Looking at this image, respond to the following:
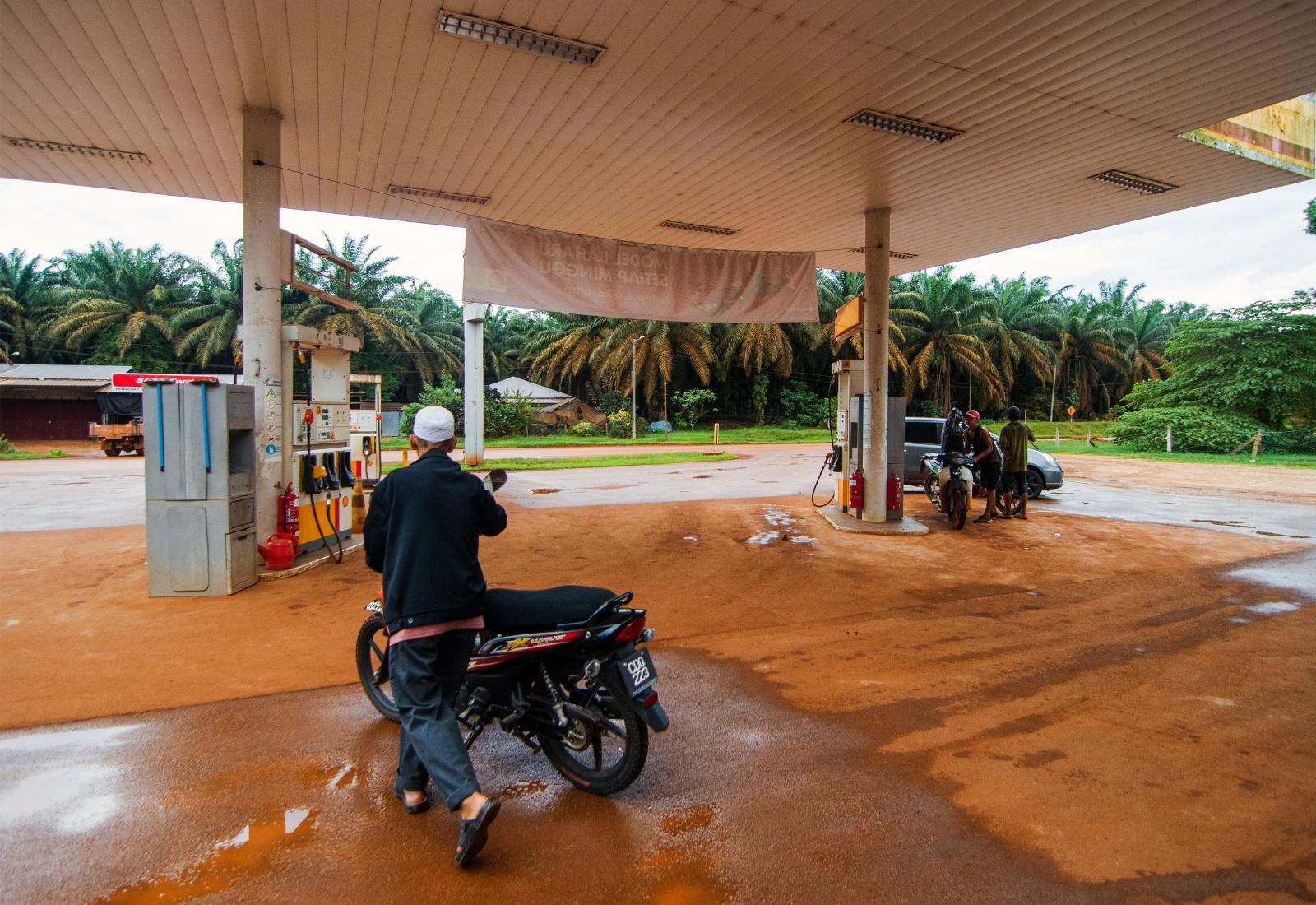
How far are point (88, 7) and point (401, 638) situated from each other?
571 cm

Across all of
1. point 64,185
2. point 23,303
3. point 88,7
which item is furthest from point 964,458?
point 23,303

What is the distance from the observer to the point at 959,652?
16.5 feet

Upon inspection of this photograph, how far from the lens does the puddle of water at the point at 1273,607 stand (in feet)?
19.6

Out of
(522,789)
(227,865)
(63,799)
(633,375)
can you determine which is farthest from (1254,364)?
(63,799)

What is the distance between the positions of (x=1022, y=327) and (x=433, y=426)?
4943 cm

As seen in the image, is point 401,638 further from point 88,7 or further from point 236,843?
point 88,7

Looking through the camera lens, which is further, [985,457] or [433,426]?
[985,457]

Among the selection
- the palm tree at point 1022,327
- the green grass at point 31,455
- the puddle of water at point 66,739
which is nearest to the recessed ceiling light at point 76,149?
the puddle of water at point 66,739

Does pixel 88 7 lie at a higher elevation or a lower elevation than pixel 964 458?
higher

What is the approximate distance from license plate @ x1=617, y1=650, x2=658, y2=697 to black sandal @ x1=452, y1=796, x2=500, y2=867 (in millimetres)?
677

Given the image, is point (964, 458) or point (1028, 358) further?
point (1028, 358)

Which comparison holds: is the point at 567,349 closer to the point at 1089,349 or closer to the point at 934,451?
the point at 934,451

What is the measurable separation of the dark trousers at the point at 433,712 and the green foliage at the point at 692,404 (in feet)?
118

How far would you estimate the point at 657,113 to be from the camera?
280 inches
